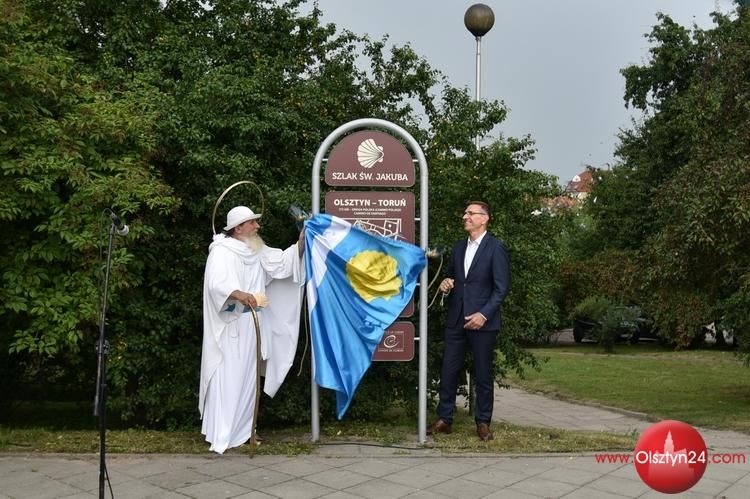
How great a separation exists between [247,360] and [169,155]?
230 centimetres

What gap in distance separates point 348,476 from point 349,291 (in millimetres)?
1746

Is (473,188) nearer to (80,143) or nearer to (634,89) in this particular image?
(80,143)

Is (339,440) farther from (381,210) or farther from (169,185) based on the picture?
(169,185)

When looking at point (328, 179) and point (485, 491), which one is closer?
point (485, 491)

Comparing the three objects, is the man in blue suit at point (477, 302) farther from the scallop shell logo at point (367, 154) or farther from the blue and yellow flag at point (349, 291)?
the scallop shell logo at point (367, 154)

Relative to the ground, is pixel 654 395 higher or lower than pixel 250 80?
lower

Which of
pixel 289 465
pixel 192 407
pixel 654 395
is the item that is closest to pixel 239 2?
pixel 192 407

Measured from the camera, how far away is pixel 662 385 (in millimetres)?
13969

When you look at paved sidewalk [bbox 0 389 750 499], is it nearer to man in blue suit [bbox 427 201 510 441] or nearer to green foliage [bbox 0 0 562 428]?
man in blue suit [bbox 427 201 510 441]

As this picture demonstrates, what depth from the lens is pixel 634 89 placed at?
30047mm

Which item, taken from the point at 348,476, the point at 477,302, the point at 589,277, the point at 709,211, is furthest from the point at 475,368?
the point at 589,277

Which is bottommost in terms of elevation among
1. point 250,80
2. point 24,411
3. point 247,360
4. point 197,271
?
point 24,411

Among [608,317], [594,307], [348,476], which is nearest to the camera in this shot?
[348,476]

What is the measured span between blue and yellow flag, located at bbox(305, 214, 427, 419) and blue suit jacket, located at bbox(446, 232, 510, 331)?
0.46m
